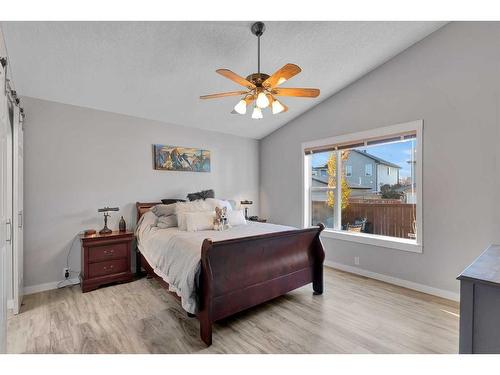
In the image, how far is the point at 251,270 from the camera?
2.46m

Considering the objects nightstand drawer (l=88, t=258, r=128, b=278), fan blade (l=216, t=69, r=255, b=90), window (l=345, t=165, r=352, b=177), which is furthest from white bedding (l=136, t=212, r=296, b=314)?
window (l=345, t=165, r=352, b=177)

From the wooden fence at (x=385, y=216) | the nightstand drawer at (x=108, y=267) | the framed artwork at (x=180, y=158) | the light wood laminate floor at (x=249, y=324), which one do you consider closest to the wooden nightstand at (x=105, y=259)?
the nightstand drawer at (x=108, y=267)

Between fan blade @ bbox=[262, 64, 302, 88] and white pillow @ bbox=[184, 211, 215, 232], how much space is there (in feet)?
6.04

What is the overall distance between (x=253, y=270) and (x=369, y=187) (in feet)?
8.04

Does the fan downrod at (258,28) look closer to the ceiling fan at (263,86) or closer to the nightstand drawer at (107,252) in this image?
the ceiling fan at (263,86)

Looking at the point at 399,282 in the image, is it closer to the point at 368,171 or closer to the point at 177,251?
the point at 368,171

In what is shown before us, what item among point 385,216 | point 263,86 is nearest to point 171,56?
point 263,86

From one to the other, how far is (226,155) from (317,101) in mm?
1947

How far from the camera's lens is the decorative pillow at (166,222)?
337cm

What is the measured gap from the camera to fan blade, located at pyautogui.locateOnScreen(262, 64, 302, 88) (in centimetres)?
195

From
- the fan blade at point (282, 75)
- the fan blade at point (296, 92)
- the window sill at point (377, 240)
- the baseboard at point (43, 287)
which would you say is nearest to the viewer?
the fan blade at point (282, 75)

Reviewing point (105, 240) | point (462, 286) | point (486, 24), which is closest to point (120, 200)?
point (105, 240)

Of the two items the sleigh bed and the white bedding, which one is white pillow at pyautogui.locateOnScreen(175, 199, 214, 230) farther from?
the sleigh bed

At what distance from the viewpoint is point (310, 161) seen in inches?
181
